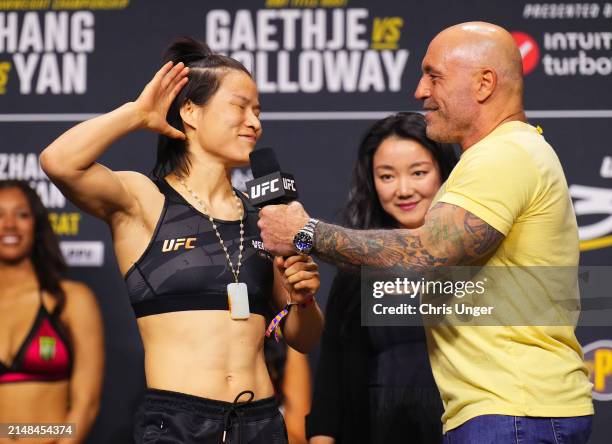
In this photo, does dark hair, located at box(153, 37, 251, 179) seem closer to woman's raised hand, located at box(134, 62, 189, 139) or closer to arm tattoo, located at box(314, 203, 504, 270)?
woman's raised hand, located at box(134, 62, 189, 139)

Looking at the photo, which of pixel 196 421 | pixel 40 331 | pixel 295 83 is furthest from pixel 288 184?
pixel 40 331

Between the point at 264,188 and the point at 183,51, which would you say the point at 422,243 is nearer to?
the point at 264,188

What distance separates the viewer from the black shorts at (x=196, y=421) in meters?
2.40

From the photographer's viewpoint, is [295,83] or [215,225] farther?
[295,83]

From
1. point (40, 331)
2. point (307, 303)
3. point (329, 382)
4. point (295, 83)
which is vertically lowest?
point (329, 382)

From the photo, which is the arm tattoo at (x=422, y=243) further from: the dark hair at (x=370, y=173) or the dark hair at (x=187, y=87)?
the dark hair at (x=370, y=173)

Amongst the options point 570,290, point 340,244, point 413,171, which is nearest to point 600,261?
point 413,171

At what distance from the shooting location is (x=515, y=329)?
2201mm

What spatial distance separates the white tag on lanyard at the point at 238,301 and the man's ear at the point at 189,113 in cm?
52

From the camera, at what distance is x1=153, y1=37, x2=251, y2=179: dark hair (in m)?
2.74

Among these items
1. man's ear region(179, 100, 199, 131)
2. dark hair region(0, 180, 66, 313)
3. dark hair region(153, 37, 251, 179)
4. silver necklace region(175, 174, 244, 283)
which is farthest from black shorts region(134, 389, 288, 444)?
dark hair region(0, 180, 66, 313)

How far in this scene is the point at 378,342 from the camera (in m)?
3.13

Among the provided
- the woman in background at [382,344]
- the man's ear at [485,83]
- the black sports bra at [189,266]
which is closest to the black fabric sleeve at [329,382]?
the woman in background at [382,344]

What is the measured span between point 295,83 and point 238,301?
1486 mm
